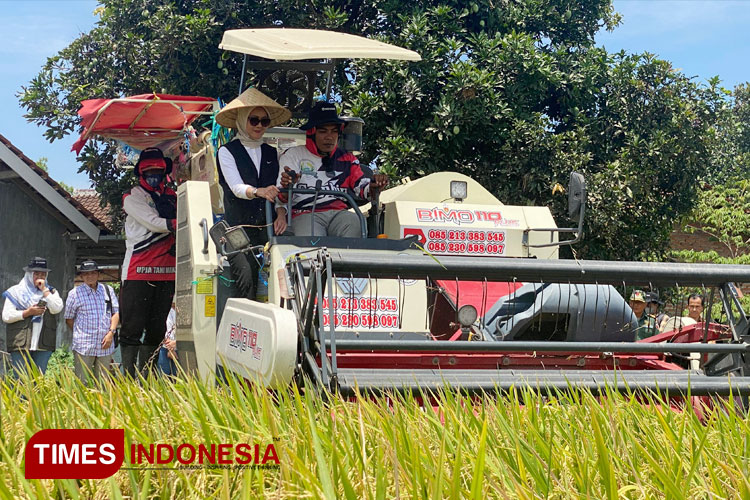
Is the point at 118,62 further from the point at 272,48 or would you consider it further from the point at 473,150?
the point at 272,48

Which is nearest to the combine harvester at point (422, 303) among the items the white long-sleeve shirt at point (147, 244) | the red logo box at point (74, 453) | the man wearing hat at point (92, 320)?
the white long-sleeve shirt at point (147, 244)

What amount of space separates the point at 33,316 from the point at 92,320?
84 cm

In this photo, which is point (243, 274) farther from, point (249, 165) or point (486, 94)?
point (486, 94)

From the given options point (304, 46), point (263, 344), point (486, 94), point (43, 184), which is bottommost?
point (263, 344)

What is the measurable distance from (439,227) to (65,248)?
11001mm

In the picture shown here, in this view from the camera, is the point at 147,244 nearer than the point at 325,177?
No

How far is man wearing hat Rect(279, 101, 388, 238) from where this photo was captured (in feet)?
21.4

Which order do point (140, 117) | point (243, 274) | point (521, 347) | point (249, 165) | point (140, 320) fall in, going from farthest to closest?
point (140, 117) < point (140, 320) < point (249, 165) < point (243, 274) < point (521, 347)

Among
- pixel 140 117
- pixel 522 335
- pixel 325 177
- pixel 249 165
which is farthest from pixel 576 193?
pixel 140 117

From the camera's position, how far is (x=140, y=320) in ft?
24.8

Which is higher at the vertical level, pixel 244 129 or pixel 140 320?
pixel 244 129

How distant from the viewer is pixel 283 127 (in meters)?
8.38

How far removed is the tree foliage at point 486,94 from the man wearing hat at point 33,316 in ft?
21.1

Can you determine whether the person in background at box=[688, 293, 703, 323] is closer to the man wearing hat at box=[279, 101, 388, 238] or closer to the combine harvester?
the combine harvester
